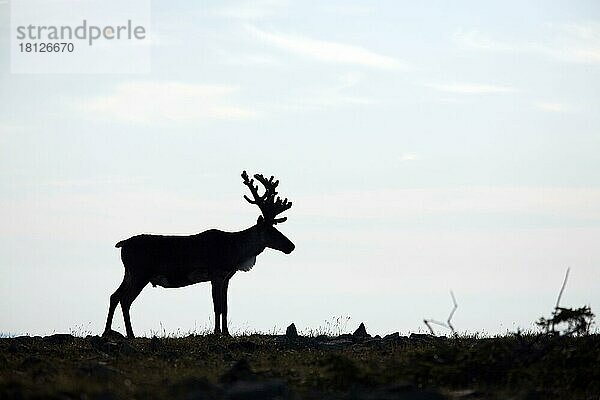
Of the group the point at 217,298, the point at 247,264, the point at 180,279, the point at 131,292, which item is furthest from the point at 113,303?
the point at 247,264

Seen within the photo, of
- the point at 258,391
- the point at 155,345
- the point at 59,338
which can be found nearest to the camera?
the point at 258,391

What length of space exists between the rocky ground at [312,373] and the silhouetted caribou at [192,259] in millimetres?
6492

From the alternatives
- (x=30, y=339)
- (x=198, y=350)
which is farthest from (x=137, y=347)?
(x=30, y=339)

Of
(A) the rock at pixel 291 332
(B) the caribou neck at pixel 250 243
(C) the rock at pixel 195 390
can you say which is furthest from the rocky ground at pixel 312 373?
(B) the caribou neck at pixel 250 243

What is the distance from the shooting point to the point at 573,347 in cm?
1588

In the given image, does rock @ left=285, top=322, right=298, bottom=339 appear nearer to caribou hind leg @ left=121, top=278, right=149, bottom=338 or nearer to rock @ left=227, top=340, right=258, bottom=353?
rock @ left=227, top=340, right=258, bottom=353

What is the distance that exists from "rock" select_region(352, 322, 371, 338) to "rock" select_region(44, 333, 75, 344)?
5869mm

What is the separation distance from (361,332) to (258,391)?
11249 mm

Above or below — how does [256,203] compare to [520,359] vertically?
above

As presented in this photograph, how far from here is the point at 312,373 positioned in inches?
556

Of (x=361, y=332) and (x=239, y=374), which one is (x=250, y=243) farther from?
(x=239, y=374)

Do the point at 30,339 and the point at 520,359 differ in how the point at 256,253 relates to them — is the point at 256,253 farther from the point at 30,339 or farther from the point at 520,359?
the point at 520,359

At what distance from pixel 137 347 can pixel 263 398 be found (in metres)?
7.46

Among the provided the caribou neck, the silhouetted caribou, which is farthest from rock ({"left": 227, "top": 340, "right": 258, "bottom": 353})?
the caribou neck
